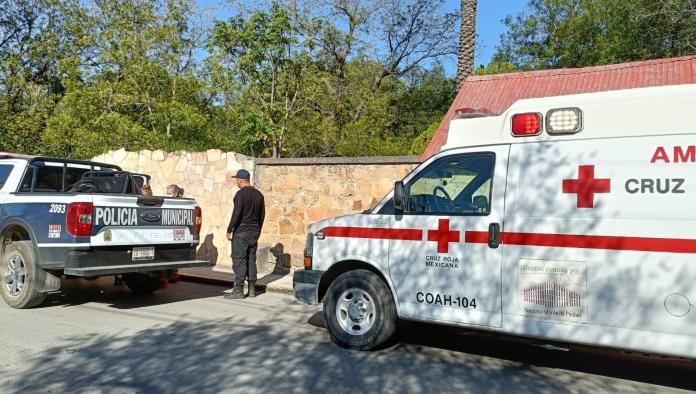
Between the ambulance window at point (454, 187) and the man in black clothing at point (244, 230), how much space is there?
372 centimetres

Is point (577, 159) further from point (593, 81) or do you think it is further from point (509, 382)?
point (593, 81)

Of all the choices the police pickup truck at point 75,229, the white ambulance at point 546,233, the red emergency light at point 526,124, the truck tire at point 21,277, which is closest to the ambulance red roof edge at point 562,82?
the police pickup truck at point 75,229

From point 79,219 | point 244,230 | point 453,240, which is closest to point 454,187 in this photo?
point 453,240

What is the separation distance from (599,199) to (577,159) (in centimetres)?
41

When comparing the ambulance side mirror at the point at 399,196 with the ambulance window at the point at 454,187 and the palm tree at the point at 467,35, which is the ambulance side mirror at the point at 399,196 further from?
the palm tree at the point at 467,35

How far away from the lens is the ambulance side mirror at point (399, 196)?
232 inches

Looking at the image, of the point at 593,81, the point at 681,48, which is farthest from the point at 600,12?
the point at 593,81

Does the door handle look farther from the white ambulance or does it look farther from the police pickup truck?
the police pickup truck

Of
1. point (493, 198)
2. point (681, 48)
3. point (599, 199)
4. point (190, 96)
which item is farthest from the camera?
point (681, 48)

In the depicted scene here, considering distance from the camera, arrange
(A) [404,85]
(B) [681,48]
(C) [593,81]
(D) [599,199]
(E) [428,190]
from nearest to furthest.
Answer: (D) [599,199] → (E) [428,190] → (C) [593,81] → (B) [681,48] → (A) [404,85]

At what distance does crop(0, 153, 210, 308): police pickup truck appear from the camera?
7.30m

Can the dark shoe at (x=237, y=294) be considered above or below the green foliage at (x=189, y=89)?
below

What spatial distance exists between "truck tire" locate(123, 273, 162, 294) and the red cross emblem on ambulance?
6686 mm

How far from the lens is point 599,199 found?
4.89 m
